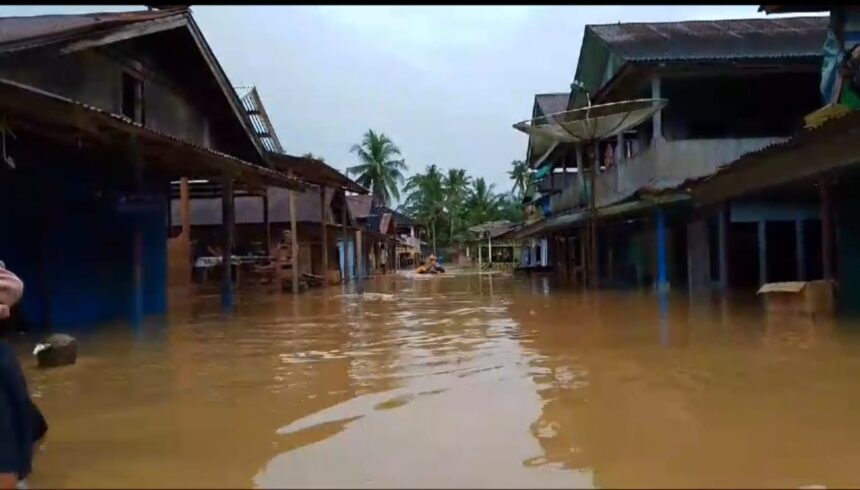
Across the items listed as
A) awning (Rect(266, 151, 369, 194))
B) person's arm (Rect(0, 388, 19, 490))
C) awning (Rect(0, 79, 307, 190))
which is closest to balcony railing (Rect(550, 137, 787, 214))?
awning (Rect(266, 151, 369, 194))

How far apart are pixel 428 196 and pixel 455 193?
2.23 meters

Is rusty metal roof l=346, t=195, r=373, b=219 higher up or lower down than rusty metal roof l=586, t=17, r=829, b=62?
lower down

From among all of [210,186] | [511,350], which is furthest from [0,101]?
[210,186]

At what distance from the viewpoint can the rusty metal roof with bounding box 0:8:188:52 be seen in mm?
10367

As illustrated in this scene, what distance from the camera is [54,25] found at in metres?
12.1

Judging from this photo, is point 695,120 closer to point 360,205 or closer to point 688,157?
point 688,157

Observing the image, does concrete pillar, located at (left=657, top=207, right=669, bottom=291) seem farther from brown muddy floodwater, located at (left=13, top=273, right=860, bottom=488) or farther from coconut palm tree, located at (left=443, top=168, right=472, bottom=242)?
coconut palm tree, located at (left=443, top=168, right=472, bottom=242)

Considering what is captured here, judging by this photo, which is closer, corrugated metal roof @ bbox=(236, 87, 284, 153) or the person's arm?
the person's arm

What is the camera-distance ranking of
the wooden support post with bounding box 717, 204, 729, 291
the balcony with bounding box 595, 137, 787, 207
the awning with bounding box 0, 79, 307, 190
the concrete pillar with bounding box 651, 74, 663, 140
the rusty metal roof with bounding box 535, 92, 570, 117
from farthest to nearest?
1. the rusty metal roof with bounding box 535, 92, 570, 117
2. the concrete pillar with bounding box 651, 74, 663, 140
3. the balcony with bounding box 595, 137, 787, 207
4. the wooden support post with bounding box 717, 204, 729, 291
5. the awning with bounding box 0, 79, 307, 190

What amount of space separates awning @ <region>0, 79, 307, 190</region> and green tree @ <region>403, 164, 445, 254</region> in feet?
170

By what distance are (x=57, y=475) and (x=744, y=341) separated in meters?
6.99

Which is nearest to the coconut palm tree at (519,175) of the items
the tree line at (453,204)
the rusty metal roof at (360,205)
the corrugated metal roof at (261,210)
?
the tree line at (453,204)

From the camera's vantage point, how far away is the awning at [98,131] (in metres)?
8.02

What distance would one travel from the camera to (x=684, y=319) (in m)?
11.4
